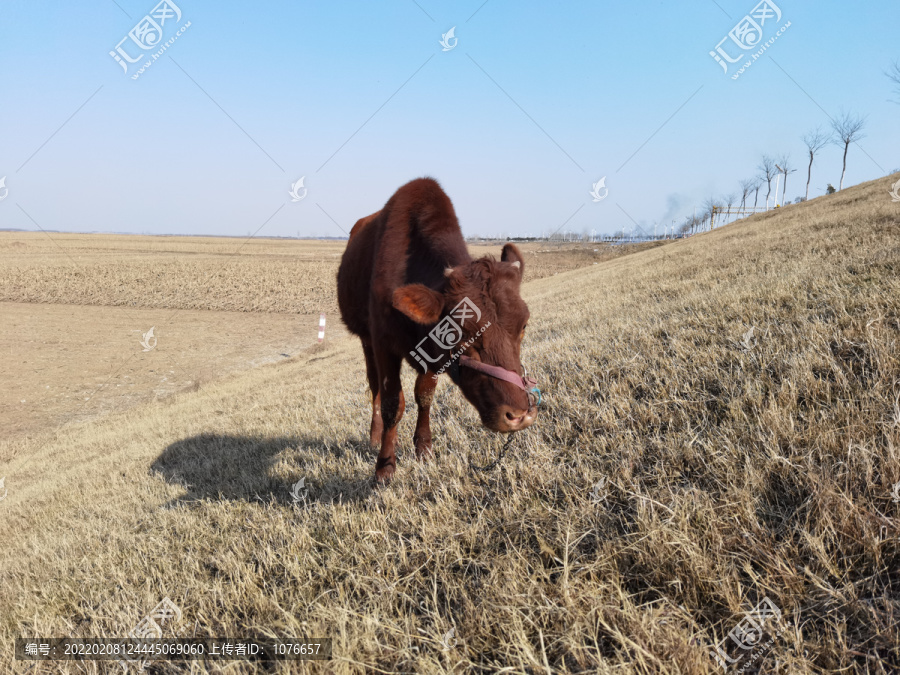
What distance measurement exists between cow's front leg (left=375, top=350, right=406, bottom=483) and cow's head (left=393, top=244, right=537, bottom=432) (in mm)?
1033

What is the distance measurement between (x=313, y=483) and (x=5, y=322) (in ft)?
86.6

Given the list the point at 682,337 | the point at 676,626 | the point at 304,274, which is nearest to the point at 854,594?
the point at 676,626

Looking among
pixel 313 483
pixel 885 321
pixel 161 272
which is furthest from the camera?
pixel 161 272

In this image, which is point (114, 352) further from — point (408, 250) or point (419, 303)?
point (419, 303)

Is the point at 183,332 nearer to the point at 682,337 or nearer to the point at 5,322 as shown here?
the point at 5,322

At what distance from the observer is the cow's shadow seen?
400 cm

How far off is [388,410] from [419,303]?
57.2 inches

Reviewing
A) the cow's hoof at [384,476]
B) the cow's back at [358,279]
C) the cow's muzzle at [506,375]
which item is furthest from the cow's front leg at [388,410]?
the cow's muzzle at [506,375]

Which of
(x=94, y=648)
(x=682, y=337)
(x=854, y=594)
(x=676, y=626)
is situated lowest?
(x=94, y=648)

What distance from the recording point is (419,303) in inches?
113

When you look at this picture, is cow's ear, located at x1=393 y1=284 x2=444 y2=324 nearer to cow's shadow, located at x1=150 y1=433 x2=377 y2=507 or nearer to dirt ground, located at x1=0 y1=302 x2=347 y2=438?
cow's shadow, located at x1=150 y1=433 x2=377 y2=507

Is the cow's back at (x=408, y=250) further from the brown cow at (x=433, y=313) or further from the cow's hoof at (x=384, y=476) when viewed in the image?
the cow's hoof at (x=384, y=476)

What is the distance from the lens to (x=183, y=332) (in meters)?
21.2

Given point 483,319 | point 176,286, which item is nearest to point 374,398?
point 483,319
